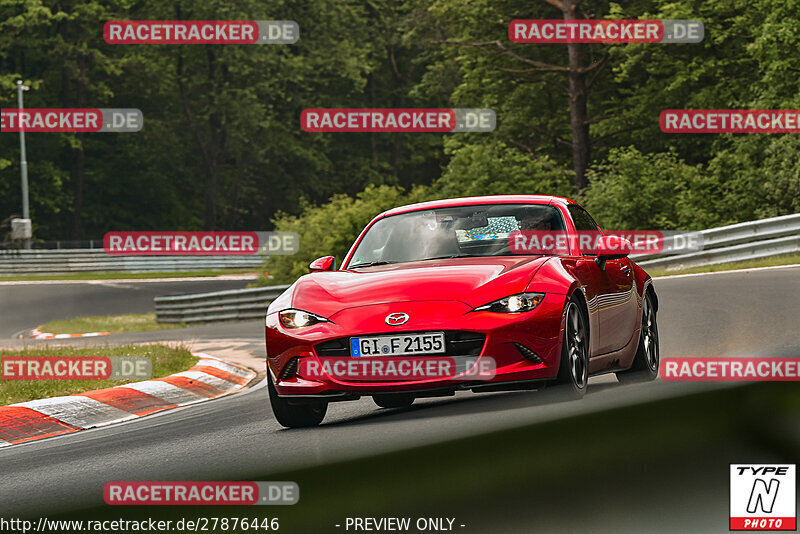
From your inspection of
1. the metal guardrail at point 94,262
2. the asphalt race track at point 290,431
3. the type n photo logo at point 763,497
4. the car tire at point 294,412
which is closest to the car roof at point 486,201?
the asphalt race track at point 290,431

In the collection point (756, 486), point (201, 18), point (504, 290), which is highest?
point (201, 18)

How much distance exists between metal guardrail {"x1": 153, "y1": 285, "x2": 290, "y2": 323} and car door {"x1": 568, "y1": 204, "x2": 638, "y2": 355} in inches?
724

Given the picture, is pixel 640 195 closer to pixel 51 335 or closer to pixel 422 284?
pixel 51 335

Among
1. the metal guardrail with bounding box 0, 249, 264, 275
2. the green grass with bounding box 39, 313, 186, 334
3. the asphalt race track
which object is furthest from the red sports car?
the metal guardrail with bounding box 0, 249, 264, 275

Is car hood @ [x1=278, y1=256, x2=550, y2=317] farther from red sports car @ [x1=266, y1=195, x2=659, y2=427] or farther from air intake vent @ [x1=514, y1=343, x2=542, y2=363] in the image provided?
air intake vent @ [x1=514, y1=343, x2=542, y2=363]

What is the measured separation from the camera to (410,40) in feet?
232

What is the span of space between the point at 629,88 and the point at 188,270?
69.5ft

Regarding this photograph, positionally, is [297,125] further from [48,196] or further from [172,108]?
[48,196]

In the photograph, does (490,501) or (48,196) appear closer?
(490,501)

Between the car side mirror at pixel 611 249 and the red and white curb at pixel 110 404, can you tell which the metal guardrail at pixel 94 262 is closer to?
the red and white curb at pixel 110 404

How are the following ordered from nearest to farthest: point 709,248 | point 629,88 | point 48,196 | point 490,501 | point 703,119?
point 490,501 → point 709,248 → point 703,119 → point 629,88 → point 48,196

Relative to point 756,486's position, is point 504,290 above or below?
above

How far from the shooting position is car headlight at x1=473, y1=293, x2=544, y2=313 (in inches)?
286

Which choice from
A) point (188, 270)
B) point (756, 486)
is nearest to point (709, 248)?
point (756, 486)
